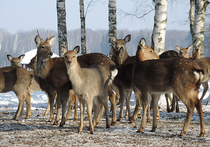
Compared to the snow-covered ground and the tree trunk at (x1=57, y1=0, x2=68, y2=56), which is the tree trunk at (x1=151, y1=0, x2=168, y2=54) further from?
the tree trunk at (x1=57, y1=0, x2=68, y2=56)

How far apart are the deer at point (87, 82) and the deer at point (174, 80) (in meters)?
0.76

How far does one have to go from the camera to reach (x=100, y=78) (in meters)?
6.20

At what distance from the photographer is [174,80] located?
5410 mm

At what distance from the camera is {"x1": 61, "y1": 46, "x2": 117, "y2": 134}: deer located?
5.69m

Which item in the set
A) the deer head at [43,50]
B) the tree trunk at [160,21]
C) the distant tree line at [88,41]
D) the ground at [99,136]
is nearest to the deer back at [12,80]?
the deer head at [43,50]

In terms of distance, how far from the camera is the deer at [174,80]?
534 centimetres

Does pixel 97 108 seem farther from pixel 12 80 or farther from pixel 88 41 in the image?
pixel 88 41

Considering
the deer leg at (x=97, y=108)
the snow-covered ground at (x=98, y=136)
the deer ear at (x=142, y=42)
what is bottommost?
the snow-covered ground at (x=98, y=136)

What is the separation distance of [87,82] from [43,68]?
170cm

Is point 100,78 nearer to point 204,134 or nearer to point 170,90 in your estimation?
point 170,90

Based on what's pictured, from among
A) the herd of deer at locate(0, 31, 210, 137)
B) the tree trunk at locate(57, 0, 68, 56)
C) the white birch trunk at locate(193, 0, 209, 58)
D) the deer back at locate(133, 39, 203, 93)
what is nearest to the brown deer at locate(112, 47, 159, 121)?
the herd of deer at locate(0, 31, 210, 137)

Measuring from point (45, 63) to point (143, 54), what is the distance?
2.50 meters

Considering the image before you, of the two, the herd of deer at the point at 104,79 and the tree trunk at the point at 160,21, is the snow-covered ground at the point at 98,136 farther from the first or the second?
the tree trunk at the point at 160,21

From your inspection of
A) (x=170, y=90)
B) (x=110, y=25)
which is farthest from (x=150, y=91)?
(x=110, y=25)
